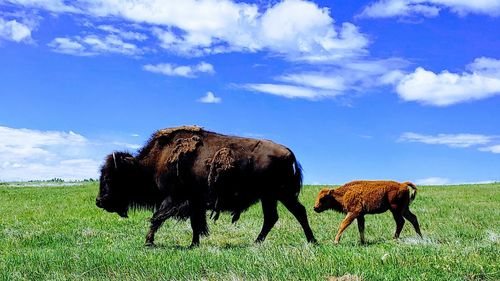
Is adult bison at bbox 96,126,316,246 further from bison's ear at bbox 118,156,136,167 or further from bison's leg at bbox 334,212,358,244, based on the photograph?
bison's leg at bbox 334,212,358,244

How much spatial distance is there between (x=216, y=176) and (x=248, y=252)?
2.55 metres

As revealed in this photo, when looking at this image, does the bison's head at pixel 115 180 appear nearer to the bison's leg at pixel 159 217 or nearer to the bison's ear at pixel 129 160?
the bison's ear at pixel 129 160

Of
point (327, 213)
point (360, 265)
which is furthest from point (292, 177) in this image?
point (327, 213)

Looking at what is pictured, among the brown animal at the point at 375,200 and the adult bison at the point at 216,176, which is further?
the brown animal at the point at 375,200

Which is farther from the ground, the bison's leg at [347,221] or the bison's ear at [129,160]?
the bison's ear at [129,160]

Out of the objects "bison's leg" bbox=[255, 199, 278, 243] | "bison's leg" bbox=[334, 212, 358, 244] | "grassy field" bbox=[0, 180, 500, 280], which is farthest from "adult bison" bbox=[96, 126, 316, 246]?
"grassy field" bbox=[0, 180, 500, 280]

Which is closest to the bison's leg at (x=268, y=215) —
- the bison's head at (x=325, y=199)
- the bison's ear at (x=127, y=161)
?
the bison's head at (x=325, y=199)

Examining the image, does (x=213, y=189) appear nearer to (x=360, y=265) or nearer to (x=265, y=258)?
(x=265, y=258)

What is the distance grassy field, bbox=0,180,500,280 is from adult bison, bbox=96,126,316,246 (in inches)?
27.6

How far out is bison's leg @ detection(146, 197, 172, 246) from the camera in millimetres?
11328

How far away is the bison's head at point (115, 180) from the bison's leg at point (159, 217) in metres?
1.32

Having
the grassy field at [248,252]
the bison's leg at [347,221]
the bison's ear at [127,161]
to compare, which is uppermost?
the bison's ear at [127,161]

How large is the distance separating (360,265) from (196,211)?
5.13m

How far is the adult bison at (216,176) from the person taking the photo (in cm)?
1110
